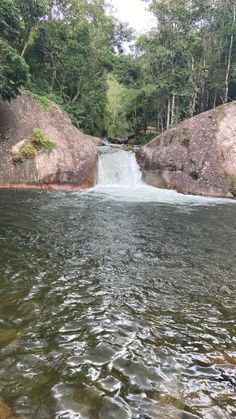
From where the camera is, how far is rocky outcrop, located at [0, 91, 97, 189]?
602 inches

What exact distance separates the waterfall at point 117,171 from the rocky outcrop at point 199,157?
2.03ft

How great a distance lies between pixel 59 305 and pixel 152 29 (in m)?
24.6

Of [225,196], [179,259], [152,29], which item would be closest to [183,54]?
[152,29]

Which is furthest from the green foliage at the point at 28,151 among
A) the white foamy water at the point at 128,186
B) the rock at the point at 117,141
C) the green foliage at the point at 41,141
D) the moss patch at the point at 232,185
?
the rock at the point at 117,141

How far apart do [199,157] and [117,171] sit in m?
4.50

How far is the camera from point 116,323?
4.14 metres

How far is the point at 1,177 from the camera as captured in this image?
49.0 ft

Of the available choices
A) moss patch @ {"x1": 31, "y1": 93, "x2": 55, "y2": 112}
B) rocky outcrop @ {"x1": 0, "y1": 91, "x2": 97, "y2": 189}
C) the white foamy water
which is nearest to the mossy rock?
the white foamy water

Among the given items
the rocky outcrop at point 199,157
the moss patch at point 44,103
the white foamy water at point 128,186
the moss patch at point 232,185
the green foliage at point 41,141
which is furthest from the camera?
the moss patch at point 44,103

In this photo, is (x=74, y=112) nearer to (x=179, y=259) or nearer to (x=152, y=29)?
(x=152, y=29)

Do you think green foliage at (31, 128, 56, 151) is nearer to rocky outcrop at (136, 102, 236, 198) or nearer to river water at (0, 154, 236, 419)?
rocky outcrop at (136, 102, 236, 198)

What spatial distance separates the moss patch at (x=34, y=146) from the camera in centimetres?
1541

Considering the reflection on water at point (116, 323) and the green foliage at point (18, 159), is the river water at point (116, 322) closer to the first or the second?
the reflection on water at point (116, 323)

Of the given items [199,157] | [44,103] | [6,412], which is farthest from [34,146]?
[6,412]
